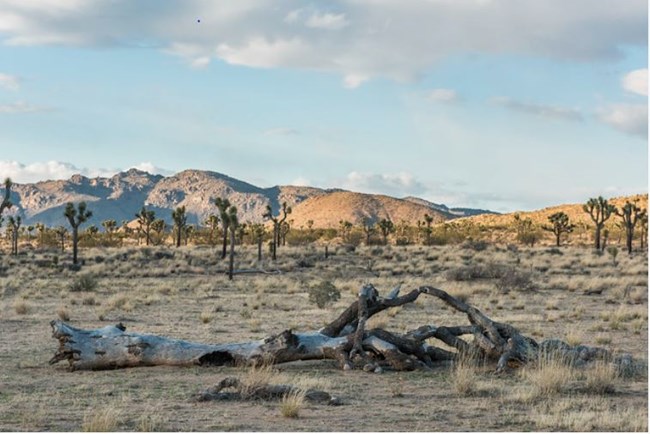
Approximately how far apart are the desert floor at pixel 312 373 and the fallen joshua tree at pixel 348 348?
22 centimetres

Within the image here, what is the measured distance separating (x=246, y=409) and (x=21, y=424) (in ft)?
8.08

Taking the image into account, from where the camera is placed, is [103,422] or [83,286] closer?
[103,422]

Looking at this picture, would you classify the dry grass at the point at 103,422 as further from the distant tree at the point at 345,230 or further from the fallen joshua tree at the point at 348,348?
the distant tree at the point at 345,230

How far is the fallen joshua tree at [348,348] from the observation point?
42.7ft

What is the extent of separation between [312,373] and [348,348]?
828mm

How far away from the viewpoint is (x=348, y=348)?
13.4 meters

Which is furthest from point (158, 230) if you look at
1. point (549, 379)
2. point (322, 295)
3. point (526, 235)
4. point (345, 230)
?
point (549, 379)

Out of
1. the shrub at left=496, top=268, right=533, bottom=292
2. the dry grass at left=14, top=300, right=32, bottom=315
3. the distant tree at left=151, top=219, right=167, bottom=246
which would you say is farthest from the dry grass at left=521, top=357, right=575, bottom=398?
the distant tree at left=151, top=219, right=167, bottom=246

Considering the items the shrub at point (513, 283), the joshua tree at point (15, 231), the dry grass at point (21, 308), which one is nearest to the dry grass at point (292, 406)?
the dry grass at point (21, 308)

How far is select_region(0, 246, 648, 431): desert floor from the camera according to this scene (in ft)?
31.0

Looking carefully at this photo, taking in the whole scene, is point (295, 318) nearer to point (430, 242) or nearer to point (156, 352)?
point (156, 352)

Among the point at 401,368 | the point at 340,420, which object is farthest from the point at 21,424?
the point at 401,368

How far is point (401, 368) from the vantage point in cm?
1302

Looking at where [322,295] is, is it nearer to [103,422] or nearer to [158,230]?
[103,422]
